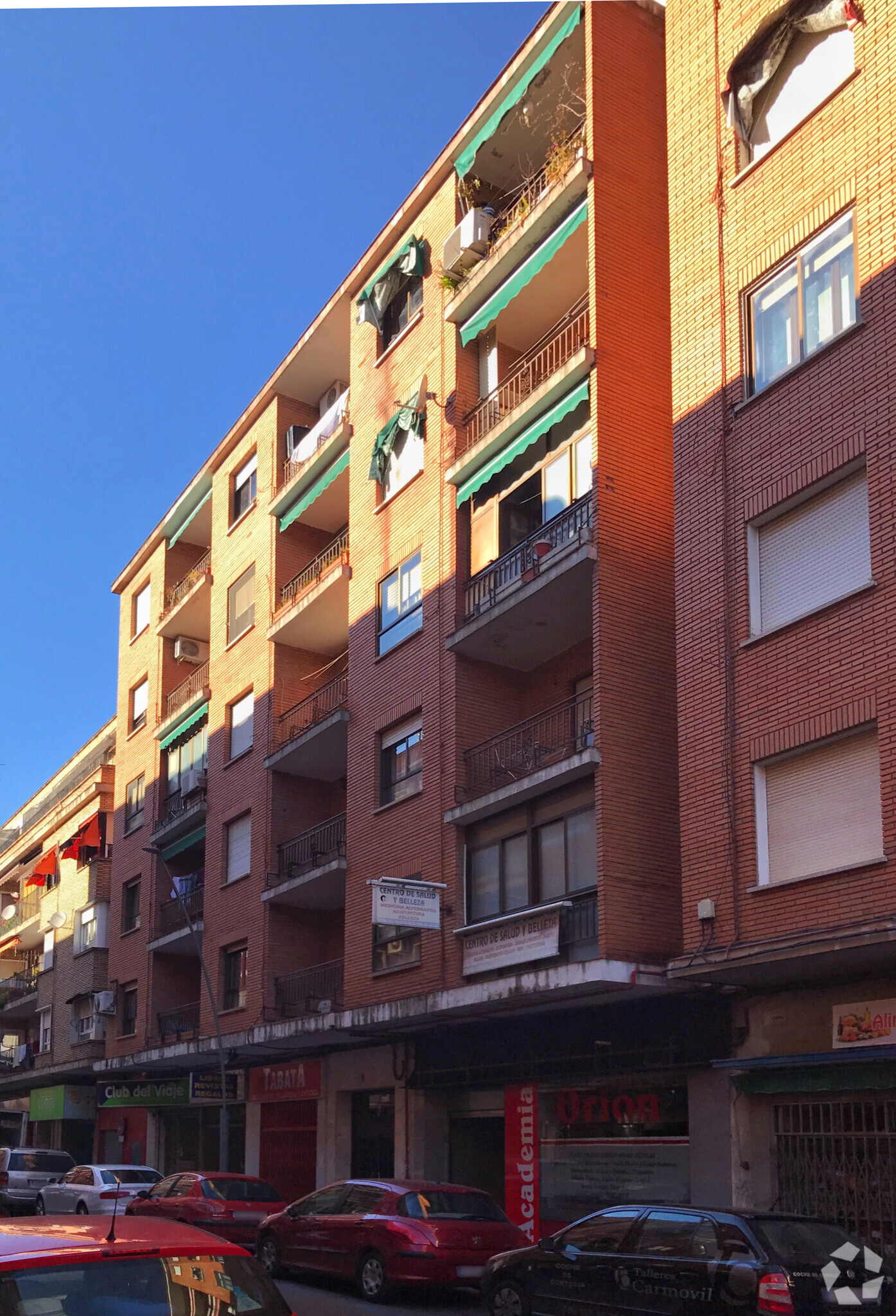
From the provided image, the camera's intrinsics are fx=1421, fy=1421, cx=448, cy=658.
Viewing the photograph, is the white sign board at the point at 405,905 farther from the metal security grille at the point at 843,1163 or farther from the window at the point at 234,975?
the window at the point at 234,975

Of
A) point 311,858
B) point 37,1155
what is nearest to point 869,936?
point 311,858

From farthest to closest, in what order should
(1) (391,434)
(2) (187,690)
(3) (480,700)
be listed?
(2) (187,690) < (1) (391,434) < (3) (480,700)

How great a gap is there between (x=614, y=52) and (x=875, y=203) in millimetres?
7630

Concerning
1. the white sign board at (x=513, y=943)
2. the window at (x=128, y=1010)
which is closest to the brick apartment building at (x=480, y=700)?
the white sign board at (x=513, y=943)

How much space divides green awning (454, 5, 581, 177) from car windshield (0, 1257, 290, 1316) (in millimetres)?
19840

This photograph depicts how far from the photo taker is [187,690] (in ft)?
123

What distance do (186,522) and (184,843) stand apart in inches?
355

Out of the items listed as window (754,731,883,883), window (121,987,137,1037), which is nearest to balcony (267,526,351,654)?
window (754,731,883,883)

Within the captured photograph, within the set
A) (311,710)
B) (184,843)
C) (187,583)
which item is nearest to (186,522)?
(187,583)

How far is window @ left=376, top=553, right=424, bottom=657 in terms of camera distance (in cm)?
2434

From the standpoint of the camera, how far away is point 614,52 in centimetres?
2172

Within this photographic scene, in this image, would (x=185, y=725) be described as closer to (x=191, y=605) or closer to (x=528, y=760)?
(x=191, y=605)

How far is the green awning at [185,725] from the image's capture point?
3494 centimetres

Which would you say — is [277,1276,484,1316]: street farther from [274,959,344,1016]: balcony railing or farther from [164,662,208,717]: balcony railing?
[164,662,208,717]: balcony railing
